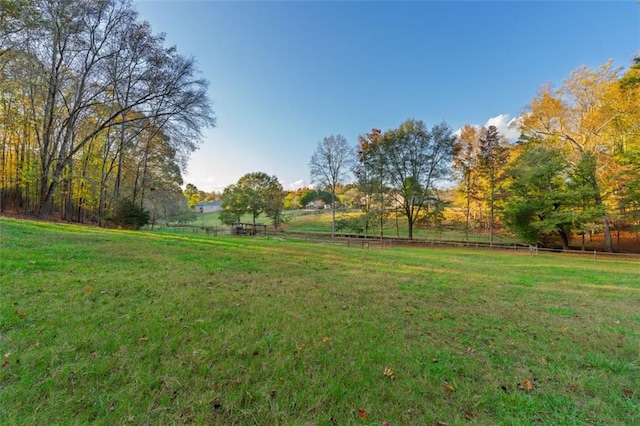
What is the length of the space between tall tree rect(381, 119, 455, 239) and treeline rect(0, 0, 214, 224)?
18419 millimetres

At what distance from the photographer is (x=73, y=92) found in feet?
56.8

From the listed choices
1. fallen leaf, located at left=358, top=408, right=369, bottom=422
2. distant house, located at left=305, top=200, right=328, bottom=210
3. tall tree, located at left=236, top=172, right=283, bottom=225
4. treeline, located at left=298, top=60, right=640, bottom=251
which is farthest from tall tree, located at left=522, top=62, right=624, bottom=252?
distant house, located at left=305, top=200, right=328, bottom=210

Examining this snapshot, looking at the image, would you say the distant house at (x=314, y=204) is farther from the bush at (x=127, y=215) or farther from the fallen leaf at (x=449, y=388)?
the fallen leaf at (x=449, y=388)

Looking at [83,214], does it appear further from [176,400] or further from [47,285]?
[176,400]

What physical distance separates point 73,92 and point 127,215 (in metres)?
8.93

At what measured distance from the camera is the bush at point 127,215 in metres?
19.6

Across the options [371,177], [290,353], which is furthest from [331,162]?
[290,353]

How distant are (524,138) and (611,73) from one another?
629cm

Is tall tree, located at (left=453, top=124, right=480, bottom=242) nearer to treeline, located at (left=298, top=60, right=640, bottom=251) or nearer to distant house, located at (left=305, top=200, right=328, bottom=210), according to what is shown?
treeline, located at (left=298, top=60, right=640, bottom=251)

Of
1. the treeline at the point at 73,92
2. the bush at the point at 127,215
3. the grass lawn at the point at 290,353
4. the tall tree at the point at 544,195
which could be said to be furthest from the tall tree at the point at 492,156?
the bush at the point at 127,215

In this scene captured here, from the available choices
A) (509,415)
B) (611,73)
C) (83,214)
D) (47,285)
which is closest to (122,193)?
(83,214)

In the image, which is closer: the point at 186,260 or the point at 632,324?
the point at 632,324

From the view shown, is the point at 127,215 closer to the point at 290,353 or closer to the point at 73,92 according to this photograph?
the point at 73,92

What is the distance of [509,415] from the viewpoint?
6.89ft
